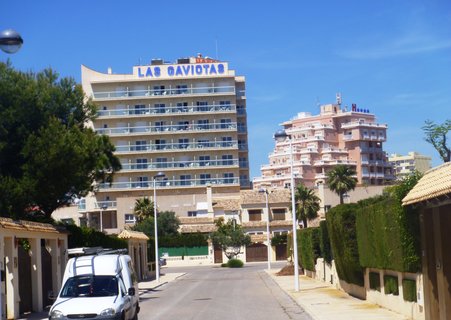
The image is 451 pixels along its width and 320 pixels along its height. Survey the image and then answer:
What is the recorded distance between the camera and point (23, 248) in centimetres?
3108

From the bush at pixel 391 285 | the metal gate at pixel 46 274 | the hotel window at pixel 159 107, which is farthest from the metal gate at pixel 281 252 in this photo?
the bush at pixel 391 285

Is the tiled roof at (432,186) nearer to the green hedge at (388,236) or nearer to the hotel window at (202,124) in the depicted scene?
the green hedge at (388,236)

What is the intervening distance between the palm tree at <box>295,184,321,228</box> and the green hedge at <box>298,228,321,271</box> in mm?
41681

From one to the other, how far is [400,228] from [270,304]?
1188 centimetres

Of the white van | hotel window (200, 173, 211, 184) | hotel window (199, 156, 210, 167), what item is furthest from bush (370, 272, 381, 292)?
hotel window (199, 156, 210, 167)

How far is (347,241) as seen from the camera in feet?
101

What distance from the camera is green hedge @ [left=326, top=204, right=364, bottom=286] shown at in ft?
99.9

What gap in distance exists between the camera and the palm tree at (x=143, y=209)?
357 ft

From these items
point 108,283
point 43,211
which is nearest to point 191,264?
point 43,211

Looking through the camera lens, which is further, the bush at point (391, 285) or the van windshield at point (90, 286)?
the bush at point (391, 285)

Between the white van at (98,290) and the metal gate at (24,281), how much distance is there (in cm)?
837

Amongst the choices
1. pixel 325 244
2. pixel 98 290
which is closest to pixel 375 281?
pixel 98 290

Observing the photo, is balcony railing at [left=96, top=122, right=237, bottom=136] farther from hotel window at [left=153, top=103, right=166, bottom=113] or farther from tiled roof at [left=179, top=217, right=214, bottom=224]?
tiled roof at [left=179, top=217, right=214, bottom=224]

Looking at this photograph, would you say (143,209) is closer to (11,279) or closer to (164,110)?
(164,110)
